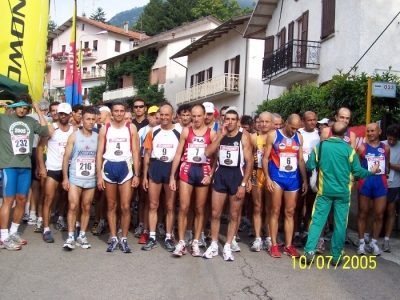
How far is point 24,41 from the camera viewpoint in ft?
36.6

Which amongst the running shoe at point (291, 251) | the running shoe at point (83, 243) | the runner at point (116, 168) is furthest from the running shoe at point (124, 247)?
the running shoe at point (291, 251)

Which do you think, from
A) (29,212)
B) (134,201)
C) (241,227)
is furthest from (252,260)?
(29,212)

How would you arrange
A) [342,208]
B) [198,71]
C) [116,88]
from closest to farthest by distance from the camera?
[342,208]
[198,71]
[116,88]

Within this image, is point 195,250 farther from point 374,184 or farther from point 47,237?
point 374,184

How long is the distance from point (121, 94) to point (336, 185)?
147 ft

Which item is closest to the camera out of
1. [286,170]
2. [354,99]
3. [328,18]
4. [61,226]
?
[286,170]

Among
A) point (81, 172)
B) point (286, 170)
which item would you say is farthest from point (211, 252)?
point (81, 172)

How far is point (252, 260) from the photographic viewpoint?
23.3 ft

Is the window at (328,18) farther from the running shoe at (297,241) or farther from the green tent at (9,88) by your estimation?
the running shoe at (297,241)

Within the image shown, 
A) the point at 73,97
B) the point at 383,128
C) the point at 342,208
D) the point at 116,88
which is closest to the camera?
the point at 342,208

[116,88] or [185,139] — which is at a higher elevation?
[116,88]

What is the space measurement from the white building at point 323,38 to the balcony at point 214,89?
Answer: 4658 mm

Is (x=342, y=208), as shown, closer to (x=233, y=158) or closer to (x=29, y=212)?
(x=233, y=158)

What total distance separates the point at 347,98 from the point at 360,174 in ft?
17.4
